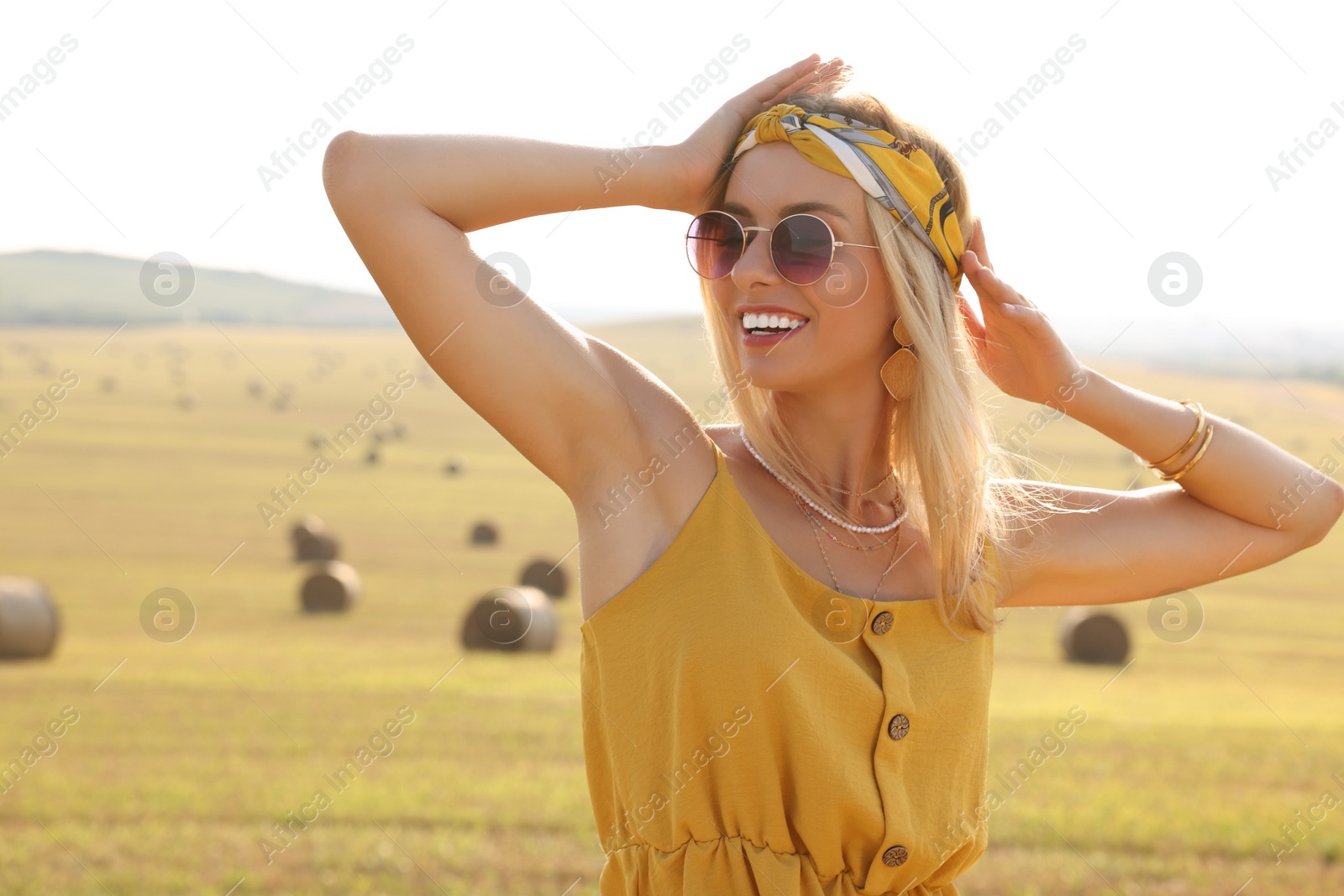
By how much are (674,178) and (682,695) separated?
3.96ft

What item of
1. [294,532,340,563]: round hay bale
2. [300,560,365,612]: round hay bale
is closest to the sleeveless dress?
[300,560,365,612]: round hay bale

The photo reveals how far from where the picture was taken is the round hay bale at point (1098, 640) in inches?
701

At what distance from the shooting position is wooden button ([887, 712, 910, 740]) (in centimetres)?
264

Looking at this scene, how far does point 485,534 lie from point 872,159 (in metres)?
25.6

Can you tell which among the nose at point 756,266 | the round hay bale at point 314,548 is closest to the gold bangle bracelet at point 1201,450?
the nose at point 756,266

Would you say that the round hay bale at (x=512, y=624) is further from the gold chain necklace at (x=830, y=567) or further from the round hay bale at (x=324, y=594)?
the gold chain necklace at (x=830, y=567)

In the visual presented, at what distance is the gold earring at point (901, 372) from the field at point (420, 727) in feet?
1.69

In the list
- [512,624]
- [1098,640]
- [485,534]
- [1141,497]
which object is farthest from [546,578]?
[1141,497]

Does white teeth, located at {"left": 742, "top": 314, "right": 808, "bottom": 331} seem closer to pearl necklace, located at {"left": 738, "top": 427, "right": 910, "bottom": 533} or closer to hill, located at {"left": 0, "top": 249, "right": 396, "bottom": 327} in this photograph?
pearl necklace, located at {"left": 738, "top": 427, "right": 910, "bottom": 533}

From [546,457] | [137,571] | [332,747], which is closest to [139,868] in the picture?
[332,747]

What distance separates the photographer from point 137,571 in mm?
21344

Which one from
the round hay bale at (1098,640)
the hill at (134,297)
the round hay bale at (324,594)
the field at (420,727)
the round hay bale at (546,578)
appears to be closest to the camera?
the field at (420,727)

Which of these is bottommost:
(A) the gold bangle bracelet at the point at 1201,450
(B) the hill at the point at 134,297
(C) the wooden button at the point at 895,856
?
(B) the hill at the point at 134,297

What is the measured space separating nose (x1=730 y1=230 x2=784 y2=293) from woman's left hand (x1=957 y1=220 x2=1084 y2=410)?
0.60 meters
